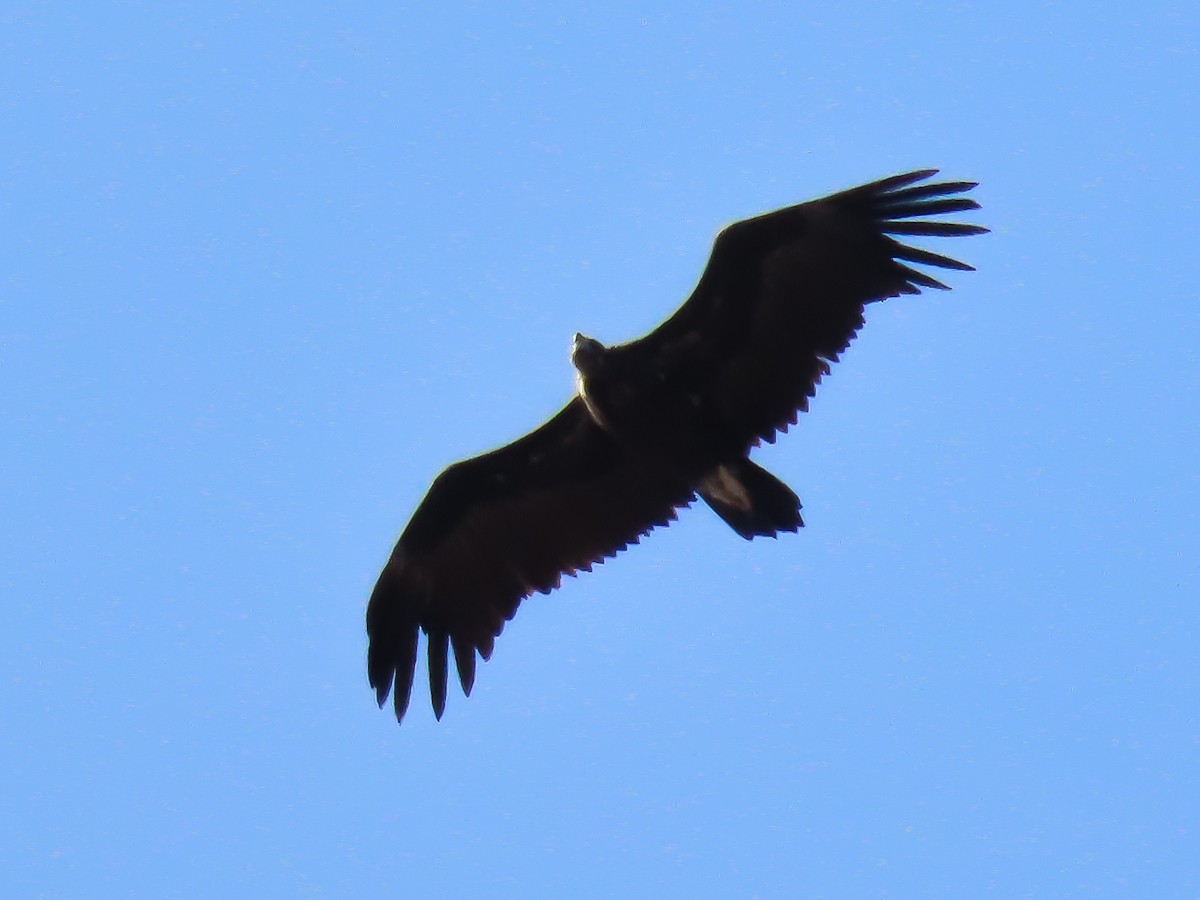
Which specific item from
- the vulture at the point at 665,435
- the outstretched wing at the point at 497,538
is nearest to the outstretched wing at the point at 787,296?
the vulture at the point at 665,435

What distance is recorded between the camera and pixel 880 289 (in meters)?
13.5

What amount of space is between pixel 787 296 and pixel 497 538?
2.97m

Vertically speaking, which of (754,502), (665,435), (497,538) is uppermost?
(497,538)

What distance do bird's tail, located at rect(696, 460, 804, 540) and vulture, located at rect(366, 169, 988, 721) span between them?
10 millimetres

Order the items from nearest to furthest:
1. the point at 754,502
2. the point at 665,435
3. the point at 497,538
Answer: the point at 754,502
the point at 665,435
the point at 497,538

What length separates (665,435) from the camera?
1403cm

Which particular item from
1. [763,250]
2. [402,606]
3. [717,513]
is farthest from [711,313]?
[402,606]

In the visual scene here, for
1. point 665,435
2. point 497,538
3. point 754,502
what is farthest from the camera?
point 497,538

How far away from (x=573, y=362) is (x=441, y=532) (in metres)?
1.81

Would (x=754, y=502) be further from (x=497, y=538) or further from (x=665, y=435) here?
(x=497, y=538)

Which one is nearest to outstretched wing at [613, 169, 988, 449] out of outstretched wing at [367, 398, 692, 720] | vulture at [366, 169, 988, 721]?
vulture at [366, 169, 988, 721]

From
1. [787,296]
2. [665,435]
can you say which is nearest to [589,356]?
[665,435]

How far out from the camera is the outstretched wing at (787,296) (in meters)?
13.4

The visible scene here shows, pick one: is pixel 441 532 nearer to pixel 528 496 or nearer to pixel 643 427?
pixel 528 496
